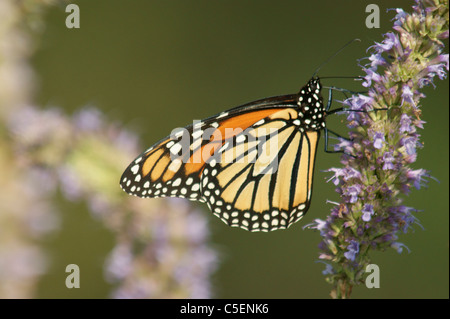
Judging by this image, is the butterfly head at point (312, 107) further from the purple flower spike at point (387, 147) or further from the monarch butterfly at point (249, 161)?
the purple flower spike at point (387, 147)

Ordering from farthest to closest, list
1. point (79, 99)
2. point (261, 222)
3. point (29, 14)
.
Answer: point (79, 99) < point (261, 222) < point (29, 14)

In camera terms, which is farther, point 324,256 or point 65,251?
point 65,251

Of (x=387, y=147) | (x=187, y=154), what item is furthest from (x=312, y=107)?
(x=387, y=147)

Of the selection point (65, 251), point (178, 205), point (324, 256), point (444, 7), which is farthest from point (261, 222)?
point (65, 251)

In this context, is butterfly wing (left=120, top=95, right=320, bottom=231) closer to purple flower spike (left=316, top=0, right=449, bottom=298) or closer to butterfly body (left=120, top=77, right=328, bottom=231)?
butterfly body (left=120, top=77, right=328, bottom=231)

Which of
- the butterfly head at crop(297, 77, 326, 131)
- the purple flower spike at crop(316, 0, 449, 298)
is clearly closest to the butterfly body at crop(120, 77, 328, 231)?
the butterfly head at crop(297, 77, 326, 131)

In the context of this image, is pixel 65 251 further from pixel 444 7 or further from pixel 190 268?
pixel 444 7

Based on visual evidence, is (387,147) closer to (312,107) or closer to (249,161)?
(312,107)

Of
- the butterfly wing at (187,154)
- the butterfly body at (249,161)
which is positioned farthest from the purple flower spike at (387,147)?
the butterfly wing at (187,154)
